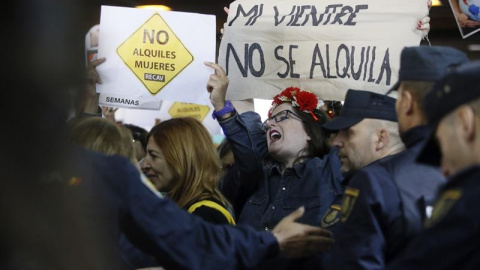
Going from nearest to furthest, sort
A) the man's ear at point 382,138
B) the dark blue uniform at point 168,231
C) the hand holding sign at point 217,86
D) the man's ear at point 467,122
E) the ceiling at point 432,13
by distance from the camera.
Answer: the man's ear at point 467,122
the dark blue uniform at point 168,231
the man's ear at point 382,138
the hand holding sign at point 217,86
the ceiling at point 432,13

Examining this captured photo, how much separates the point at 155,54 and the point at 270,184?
1.06 meters

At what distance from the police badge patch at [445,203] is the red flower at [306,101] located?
2.87 meters

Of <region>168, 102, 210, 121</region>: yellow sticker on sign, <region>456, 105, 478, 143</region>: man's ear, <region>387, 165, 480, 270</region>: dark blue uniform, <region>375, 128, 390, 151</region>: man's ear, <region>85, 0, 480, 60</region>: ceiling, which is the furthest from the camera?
<region>168, 102, 210, 121</region>: yellow sticker on sign

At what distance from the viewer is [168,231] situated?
265 centimetres

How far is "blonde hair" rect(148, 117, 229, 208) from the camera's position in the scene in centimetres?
399

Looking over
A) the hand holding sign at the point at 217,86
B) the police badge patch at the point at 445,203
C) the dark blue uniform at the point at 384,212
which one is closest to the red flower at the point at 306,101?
the hand holding sign at the point at 217,86

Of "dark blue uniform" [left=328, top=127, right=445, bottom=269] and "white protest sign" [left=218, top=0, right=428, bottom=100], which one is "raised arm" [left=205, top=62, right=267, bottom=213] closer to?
"white protest sign" [left=218, top=0, right=428, bottom=100]

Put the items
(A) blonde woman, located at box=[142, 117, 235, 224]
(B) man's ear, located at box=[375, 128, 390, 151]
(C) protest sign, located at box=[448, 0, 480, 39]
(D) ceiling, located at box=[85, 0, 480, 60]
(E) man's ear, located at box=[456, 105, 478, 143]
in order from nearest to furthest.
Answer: (E) man's ear, located at box=[456, 105, 478, 143]
(B) man's ear, located at box=[375, 128, 390, 151]
(A) blonde woman, located at box=[142, 117, 235, 224]
(C) protest sign, located at box=[448, 0, 480, 39]
(D) ceiling, located at box=[85, 0, 480, 60]

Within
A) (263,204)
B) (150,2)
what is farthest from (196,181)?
(150,2)

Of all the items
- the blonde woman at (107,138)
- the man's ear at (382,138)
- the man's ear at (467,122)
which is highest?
the man's ear at (467,122)

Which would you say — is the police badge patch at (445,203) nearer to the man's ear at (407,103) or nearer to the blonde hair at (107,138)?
the man's ear at (407,103)

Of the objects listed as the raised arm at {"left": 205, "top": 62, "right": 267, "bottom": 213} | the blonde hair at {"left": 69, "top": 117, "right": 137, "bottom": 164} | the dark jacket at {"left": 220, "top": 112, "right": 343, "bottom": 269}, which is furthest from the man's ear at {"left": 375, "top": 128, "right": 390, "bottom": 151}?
the raised arm at {"left": 205, "top": 62, "right": 267, "bottom": 213}

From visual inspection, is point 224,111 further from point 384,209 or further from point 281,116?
point 384,209

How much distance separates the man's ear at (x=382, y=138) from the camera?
3393mm
